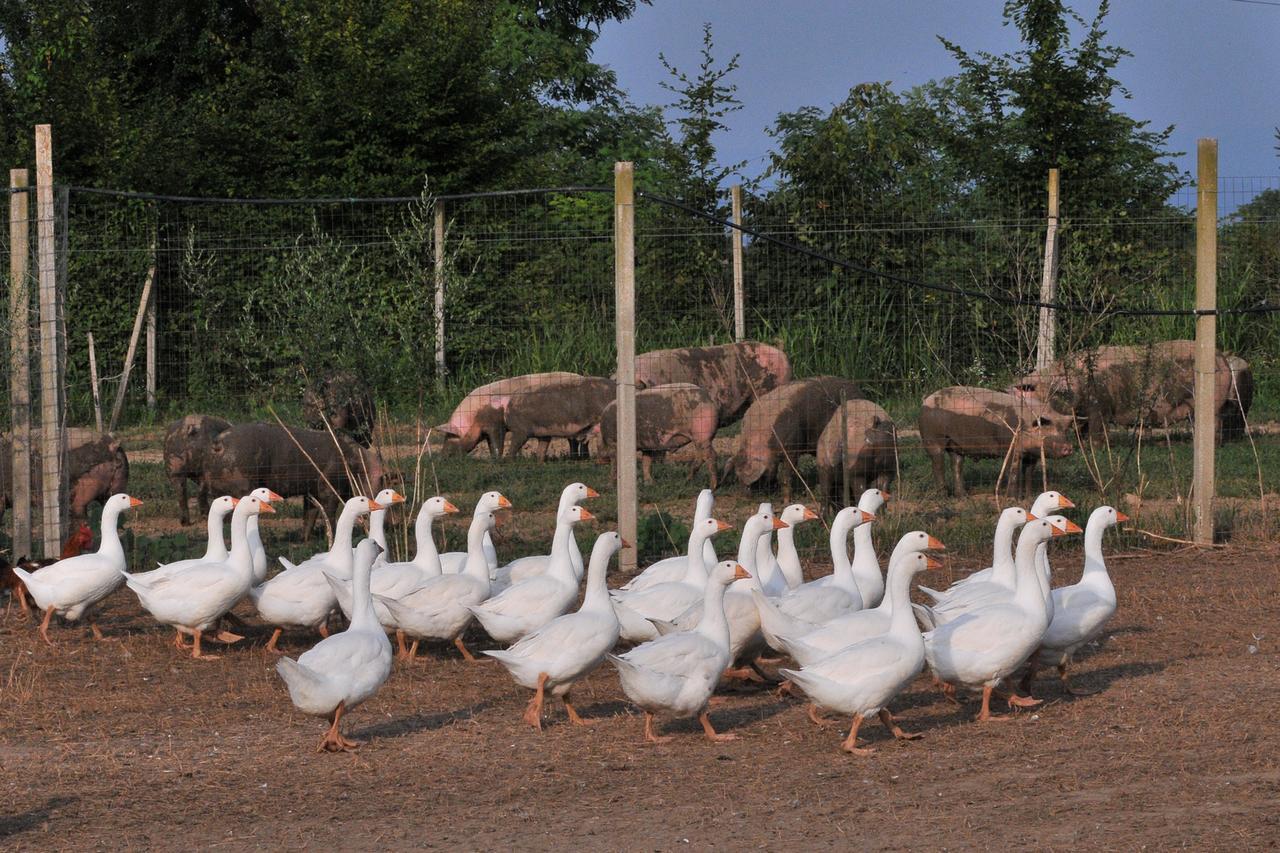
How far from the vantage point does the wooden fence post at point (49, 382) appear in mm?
10547

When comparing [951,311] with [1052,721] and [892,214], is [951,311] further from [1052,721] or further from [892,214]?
[1052,721]

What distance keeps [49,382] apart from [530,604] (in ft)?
13.8

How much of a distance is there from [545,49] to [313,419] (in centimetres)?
2254

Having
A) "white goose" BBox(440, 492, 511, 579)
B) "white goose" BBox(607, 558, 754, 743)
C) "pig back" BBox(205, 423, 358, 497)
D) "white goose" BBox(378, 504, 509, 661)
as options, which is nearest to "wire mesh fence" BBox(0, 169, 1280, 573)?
"pig back" BBox(205, 423, 358, 497)

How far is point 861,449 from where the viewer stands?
537 inches

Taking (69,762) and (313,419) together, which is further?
(313,419)

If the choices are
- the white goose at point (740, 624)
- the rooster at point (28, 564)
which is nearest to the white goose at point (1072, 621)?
the white goose at point (740, 624)

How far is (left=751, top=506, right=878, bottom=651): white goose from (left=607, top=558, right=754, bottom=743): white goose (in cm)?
27

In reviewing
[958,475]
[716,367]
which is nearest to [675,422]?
[716,367]

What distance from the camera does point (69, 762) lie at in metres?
6.71

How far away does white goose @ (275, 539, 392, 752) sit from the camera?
6.75 metres

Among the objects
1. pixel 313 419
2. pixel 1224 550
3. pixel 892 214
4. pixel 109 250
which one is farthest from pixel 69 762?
pixel 892 214

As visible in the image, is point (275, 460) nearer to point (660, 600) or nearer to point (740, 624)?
point (660, 600)

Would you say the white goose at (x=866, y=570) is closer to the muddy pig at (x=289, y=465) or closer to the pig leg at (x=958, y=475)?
the muddy pig at (x=289, y=465)
